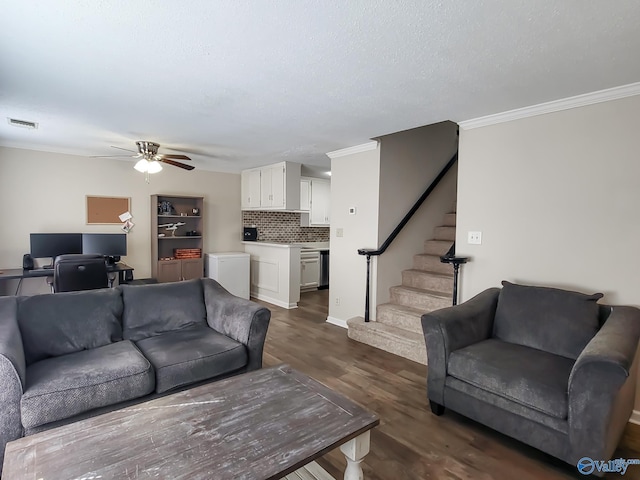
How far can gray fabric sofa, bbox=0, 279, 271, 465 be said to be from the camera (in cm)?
180

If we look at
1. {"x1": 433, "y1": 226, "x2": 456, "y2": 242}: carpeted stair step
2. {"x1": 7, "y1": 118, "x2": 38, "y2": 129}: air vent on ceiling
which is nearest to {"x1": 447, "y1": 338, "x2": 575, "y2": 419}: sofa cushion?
{"x1": 433, "y1": 226, "x2": 456, "y2": 242}: carpeted stair step

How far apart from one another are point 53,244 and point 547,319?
547cm

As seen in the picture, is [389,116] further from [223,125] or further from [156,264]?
[156,264]

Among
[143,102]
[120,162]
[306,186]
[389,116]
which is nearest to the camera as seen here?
[143,102]

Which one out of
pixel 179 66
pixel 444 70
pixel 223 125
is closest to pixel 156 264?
pixel 223 125

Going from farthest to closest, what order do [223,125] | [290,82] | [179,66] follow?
[223,125]
[290,82]
[179,66]

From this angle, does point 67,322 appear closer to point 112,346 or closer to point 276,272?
point 112,346

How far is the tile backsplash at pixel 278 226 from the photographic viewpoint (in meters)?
6.55

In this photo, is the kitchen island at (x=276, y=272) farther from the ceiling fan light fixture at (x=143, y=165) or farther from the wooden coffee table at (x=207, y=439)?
the wooden coffee table at (x=207, y=439)

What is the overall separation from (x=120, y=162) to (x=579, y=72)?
554cm

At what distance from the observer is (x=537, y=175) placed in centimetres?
281

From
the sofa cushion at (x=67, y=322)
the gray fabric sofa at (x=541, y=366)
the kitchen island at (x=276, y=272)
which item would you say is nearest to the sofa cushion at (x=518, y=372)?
the gray fabric sofa at (x=541, y=366)

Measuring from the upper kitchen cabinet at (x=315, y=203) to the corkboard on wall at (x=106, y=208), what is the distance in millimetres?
3034

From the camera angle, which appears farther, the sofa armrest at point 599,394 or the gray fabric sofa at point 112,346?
the gray fabric sofa at point 112,346
